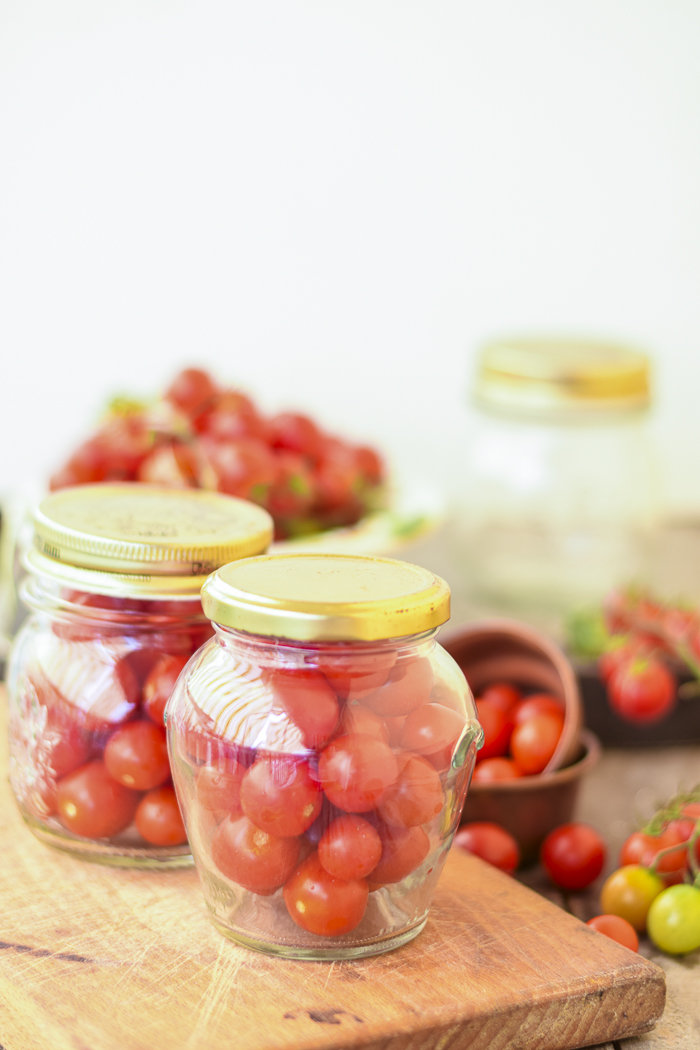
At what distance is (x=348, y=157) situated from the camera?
1.63 meters

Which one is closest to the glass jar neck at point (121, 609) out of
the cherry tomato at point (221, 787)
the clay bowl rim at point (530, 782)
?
the cherry tomato at point (221, 787)

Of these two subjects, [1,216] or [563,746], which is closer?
[563,746]

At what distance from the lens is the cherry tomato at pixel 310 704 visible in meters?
0.53

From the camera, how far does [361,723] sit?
1.75ft

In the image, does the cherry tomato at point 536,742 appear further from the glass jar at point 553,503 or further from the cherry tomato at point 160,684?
the glass jar at point 553,503

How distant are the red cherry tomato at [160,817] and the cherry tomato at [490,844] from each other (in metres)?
0.19

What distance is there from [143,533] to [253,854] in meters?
0.20

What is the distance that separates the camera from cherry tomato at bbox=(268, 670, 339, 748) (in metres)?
0.53

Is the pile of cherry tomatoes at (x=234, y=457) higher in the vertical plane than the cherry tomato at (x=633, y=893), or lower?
higher

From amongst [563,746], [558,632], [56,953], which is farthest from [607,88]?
[56,953]

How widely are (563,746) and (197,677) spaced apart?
0.99 feet

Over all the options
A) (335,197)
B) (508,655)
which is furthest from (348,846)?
(335,197)

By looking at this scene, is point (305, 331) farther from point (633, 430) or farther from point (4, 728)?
point (4, 728)

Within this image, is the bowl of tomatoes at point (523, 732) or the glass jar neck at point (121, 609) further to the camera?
the bowl of tomatoes at point (523, 732)
